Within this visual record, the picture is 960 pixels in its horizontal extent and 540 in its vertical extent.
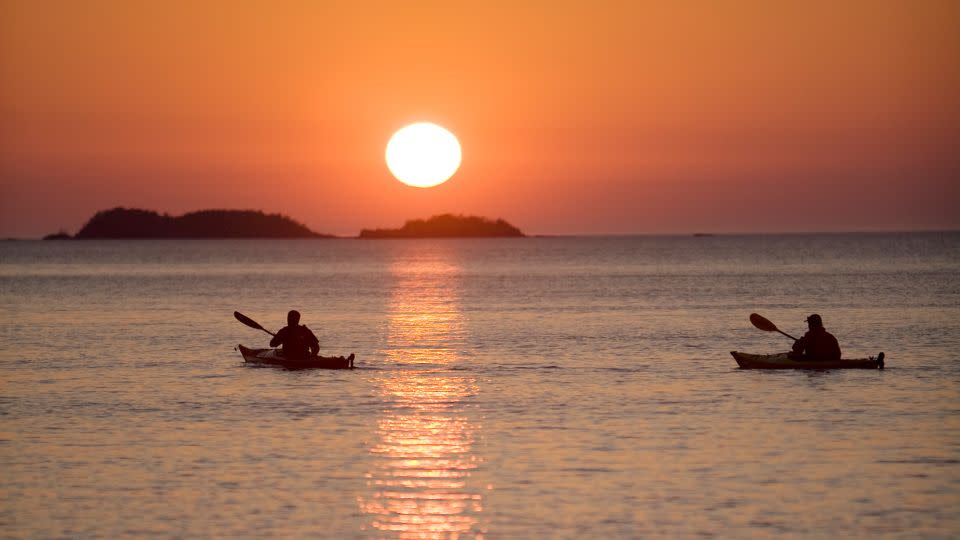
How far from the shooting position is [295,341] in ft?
111

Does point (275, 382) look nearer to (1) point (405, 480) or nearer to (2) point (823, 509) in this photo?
(1) point (405, 480)

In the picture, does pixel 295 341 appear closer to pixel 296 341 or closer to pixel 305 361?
pixel 296 341

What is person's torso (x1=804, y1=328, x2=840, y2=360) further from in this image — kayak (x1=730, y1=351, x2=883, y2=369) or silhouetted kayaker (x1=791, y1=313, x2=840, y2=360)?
kayak (x1=730, y1=351, x2=883, y2=369)

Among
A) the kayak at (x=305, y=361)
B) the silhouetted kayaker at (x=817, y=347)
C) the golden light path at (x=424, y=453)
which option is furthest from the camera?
the kayak at (x=305, y=361)

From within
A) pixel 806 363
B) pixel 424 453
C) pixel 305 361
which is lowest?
pixel 424 453

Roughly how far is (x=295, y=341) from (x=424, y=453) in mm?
13384

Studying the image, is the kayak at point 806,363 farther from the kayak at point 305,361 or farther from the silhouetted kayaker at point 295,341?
the silhouetted kayaker at point 295,341

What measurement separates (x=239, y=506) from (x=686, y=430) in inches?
362

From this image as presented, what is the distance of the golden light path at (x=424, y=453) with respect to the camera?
639 inches

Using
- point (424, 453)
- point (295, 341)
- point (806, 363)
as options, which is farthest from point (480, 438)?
point (806, 363)

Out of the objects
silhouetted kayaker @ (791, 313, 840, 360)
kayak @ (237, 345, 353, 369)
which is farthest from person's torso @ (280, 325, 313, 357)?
silhouetted kayaker @ (791, 313, 840, 360)

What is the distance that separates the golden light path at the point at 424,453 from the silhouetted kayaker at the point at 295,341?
7.21 ft

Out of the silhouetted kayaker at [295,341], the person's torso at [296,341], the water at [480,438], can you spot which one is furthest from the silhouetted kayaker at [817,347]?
the person's torso at [296,341]

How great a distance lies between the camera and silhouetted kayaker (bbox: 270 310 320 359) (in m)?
33.9
